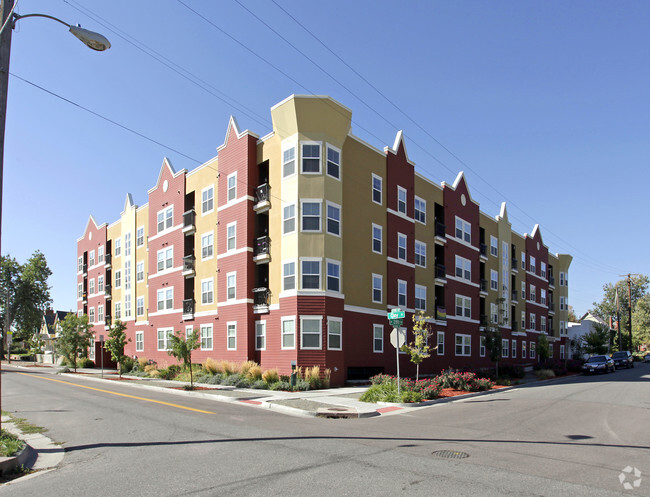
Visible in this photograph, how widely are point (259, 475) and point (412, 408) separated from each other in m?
12.1

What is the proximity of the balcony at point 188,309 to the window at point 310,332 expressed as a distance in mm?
11829

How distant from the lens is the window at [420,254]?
3669 centimetres

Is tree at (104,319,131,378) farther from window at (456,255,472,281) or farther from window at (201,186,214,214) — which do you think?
window at (456,255,472,281)

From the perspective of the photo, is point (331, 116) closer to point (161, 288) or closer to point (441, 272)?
point (441, 272)

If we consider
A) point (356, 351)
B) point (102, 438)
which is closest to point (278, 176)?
point (356, 351)

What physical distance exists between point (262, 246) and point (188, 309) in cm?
934

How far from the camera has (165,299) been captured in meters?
39.4

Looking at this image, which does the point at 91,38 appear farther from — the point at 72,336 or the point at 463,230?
the point at 463,230

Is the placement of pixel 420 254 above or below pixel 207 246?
below

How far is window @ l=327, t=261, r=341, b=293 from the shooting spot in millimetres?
27656

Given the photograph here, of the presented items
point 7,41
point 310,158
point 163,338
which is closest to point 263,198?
point 310,158

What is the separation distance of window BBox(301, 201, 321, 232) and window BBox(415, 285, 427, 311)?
39.3ft

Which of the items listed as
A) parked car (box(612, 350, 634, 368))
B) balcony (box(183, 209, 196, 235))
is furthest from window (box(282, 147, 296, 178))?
parked car (box(612, 350, 634, 368))

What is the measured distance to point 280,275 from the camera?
2833 centimetres
